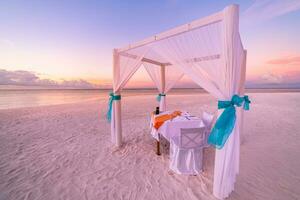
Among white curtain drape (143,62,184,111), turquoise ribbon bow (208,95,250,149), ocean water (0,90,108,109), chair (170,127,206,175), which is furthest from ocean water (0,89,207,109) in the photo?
turquoise ribbon bow (208,95,250,149)

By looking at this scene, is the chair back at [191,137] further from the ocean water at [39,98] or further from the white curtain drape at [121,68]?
the ocean water at [39,98]

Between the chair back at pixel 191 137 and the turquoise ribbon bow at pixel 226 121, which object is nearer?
the turquoise ribbon bow at pixel 226 121

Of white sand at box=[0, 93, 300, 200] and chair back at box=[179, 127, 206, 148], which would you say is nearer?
white sand at box=[0, 93, 300, 200]

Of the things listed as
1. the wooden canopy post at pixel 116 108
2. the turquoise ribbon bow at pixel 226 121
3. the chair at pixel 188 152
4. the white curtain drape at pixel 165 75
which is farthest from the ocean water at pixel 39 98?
the turquoise ribbon bow at pixel 226 121

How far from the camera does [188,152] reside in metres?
2.37

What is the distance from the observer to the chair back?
2.24 meters

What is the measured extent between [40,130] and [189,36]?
5773 mm

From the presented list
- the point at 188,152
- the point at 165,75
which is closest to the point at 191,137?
the point at 188,152

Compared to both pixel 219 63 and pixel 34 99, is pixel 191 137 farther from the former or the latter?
pixel 34 99

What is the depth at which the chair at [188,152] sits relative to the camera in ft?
7.47

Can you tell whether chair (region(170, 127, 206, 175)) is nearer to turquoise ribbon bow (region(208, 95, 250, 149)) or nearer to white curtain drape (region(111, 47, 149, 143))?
turquoise ribbon bow (region(208, 95, 250, 149))

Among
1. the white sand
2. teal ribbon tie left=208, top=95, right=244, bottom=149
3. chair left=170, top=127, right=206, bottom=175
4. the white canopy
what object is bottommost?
the white sand

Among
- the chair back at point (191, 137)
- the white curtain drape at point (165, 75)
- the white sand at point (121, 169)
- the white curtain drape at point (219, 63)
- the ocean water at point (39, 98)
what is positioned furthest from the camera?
the ocean water at point (39, 98)

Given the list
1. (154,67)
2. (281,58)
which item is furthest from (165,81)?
(281,58)
